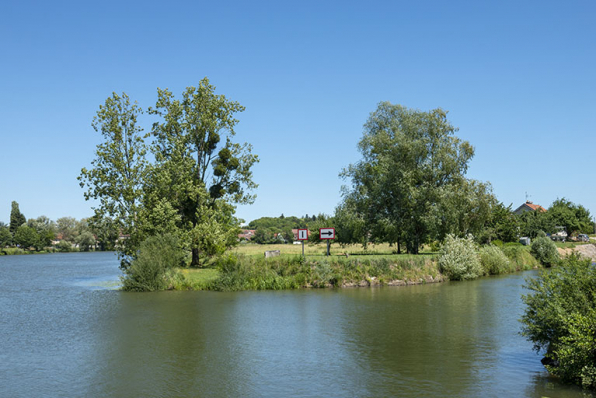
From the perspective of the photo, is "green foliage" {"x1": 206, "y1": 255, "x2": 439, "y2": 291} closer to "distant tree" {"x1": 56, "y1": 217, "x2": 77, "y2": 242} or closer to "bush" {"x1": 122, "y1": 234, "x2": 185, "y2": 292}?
"bush" {"x1": 122, "y1": 234, "x2": 185, "y2": 292}

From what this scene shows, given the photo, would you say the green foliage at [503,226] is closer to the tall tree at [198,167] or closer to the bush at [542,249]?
the bush at [542,249]

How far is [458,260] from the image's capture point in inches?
1599

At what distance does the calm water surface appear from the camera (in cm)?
1255

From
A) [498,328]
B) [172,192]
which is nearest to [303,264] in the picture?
[172,192]

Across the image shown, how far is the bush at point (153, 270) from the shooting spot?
110 feet

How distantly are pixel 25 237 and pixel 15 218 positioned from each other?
40.8 ft

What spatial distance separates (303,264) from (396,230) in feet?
51.8

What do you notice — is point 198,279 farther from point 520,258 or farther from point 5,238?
point 5,238

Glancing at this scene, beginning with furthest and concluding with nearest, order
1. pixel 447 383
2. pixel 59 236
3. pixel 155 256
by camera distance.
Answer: pixel 59 236 → pixel 155 256 → pixel 447 383

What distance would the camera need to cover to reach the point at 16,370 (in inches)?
573

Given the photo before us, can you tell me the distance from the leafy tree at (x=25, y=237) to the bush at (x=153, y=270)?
106163mm

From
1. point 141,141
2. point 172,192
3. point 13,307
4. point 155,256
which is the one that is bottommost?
point 13,307

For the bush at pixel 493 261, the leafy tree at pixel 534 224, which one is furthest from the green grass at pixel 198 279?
the leafy tree at pixel 534 224

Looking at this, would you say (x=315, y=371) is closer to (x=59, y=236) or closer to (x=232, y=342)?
(x=232, y=342)
